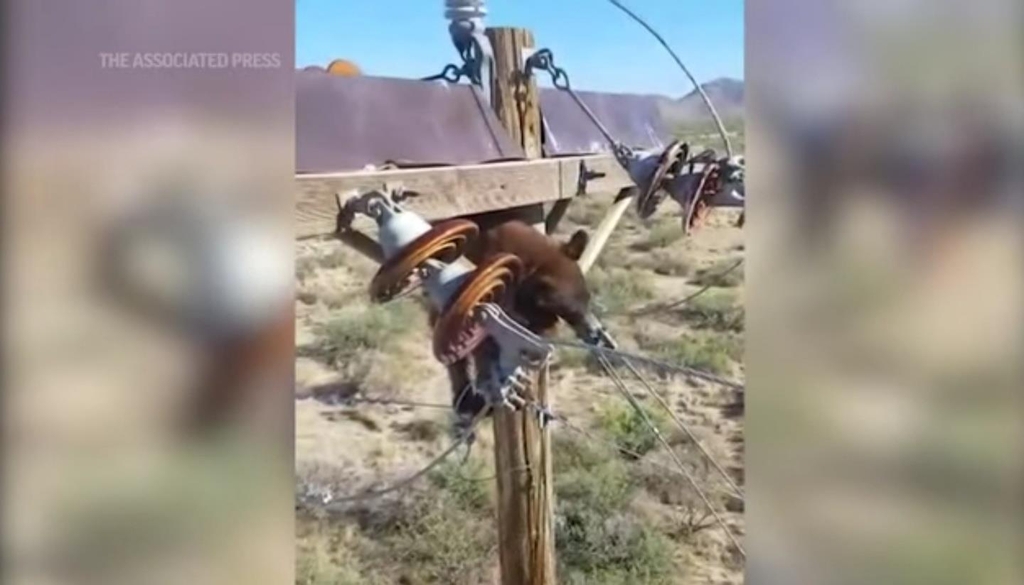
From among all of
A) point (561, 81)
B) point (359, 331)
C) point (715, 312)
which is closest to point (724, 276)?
point (715, 312)

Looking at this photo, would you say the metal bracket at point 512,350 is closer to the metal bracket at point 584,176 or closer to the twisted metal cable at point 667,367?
the twisted metal cable at point 667,367

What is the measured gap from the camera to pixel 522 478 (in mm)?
1201

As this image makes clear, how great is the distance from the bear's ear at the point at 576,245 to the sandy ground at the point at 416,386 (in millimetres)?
31

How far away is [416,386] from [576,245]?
0.25 m

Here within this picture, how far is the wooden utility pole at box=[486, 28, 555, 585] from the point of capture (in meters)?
1.20

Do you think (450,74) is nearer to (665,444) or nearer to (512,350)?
(512,350)

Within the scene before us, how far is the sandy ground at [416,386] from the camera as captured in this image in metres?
1.19

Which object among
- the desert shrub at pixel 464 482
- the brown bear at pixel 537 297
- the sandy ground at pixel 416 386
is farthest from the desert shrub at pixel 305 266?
the desert shrub at pixel 464 482

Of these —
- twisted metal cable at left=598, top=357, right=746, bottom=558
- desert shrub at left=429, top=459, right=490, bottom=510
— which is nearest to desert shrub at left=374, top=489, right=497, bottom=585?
desert shrub at left=429, top=459, right=490, bottom=510

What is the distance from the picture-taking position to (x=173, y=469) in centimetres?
120

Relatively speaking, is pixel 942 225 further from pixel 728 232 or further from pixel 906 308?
pixel 728 232

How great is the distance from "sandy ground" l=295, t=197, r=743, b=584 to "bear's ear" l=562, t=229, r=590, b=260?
3 cm

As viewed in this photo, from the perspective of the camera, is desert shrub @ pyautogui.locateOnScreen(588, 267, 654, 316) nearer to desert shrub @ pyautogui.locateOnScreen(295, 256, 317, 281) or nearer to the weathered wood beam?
the weathered wood beam

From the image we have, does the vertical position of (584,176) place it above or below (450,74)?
below
